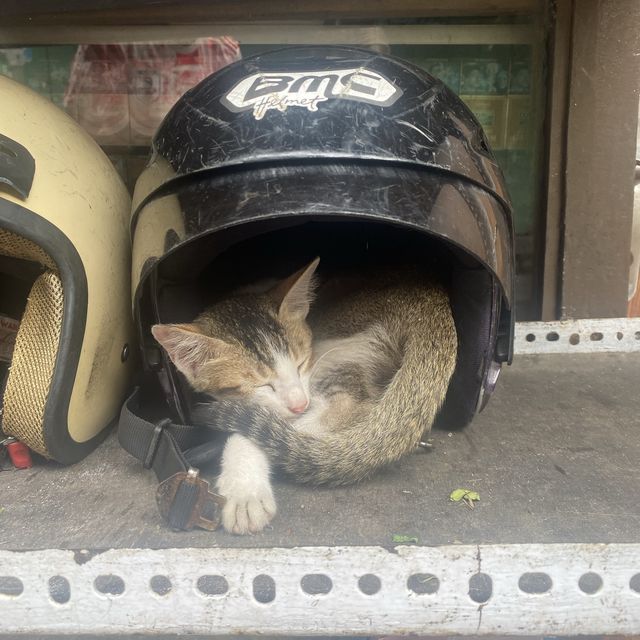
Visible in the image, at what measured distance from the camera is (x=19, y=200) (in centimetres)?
75

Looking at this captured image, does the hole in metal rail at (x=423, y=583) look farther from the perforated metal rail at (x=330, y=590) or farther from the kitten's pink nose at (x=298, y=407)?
the kitten's pink nose at (x=298, y=407)

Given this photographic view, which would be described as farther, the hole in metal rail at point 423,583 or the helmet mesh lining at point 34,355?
the helmet mesh lining at point 34,355

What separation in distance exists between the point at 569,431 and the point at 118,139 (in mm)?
1300

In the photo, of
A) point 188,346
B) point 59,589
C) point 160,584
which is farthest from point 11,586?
point 188,346

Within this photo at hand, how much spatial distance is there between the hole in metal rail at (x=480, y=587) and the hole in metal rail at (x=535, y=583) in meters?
0.03

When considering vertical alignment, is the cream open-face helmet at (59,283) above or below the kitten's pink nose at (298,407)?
above

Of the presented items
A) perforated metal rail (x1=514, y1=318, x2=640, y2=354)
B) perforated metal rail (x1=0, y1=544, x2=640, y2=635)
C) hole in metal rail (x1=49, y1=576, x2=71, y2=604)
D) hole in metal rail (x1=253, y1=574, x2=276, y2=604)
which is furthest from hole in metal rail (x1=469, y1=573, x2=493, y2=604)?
perforated metal rail (x1=514, y1=318, x2=640, y2=354)

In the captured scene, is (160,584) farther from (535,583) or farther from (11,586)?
(535,583)

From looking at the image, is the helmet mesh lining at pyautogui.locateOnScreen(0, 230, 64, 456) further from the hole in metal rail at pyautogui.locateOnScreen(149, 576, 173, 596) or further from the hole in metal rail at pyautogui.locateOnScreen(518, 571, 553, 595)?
the hole in metal rail at pyautogui.locateOnScreen(518, 571, 553, 595)

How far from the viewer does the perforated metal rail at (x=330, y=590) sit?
0.58 m

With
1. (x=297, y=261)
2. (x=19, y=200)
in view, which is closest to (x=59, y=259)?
(x=19, y=200)

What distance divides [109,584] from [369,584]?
297 mm

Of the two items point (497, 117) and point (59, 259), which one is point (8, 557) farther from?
point (497, 117)

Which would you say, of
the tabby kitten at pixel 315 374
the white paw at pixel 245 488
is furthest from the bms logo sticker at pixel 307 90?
the white paw at pixel 245 488
